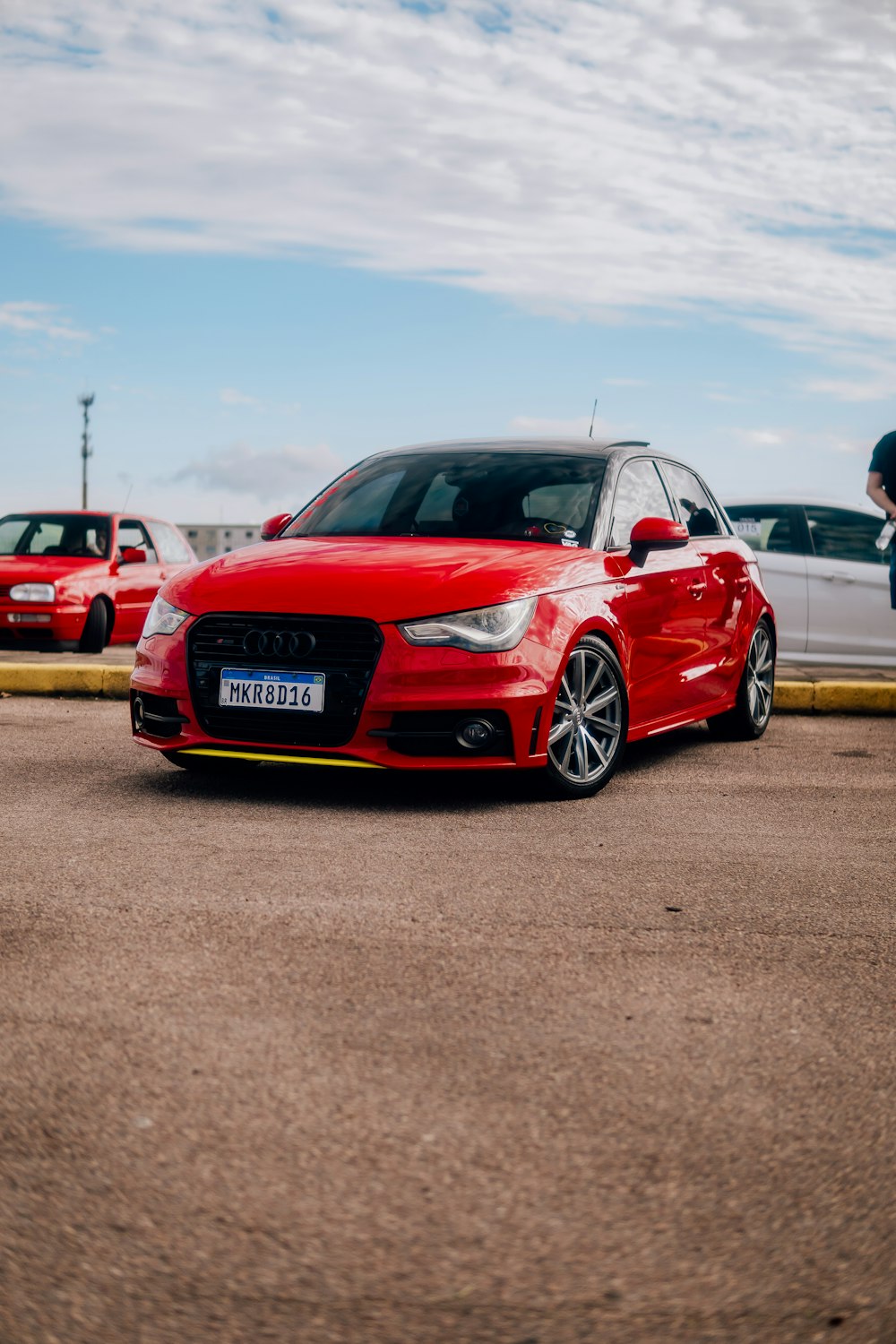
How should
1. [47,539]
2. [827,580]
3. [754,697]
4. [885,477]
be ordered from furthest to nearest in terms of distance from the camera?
[47,539], [827,580], [885,477], [754,697]

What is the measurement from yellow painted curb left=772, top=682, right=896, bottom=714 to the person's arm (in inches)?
45.4

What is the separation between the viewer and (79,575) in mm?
14555

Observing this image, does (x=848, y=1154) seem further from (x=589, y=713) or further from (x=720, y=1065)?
(x=589, y=713)

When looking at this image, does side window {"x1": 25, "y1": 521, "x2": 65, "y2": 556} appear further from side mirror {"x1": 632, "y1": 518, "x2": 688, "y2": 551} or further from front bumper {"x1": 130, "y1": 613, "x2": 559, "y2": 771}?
front bumper {"x1": 130, "y1": 613, "x2": 559, "y2": 771}

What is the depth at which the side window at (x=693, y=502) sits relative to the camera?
8219 mm

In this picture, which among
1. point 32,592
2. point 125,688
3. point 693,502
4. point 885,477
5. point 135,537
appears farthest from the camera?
point 135,537

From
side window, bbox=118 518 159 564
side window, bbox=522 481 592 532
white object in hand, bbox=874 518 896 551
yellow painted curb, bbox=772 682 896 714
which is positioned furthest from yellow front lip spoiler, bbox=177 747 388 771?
side window, bbox=118 518 159 564

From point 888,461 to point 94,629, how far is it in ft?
25.1

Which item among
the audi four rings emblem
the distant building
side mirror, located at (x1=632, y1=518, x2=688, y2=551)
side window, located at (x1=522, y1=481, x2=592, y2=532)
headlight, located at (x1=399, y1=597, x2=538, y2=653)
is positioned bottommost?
the distant building

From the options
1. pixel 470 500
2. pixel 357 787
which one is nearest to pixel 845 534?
pixel 470 500

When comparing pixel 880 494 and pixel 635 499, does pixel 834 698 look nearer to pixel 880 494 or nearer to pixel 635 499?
pixel 880 494

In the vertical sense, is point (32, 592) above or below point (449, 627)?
below

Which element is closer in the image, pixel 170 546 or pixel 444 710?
pixel 444 710

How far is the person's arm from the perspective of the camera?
33.5 ft
